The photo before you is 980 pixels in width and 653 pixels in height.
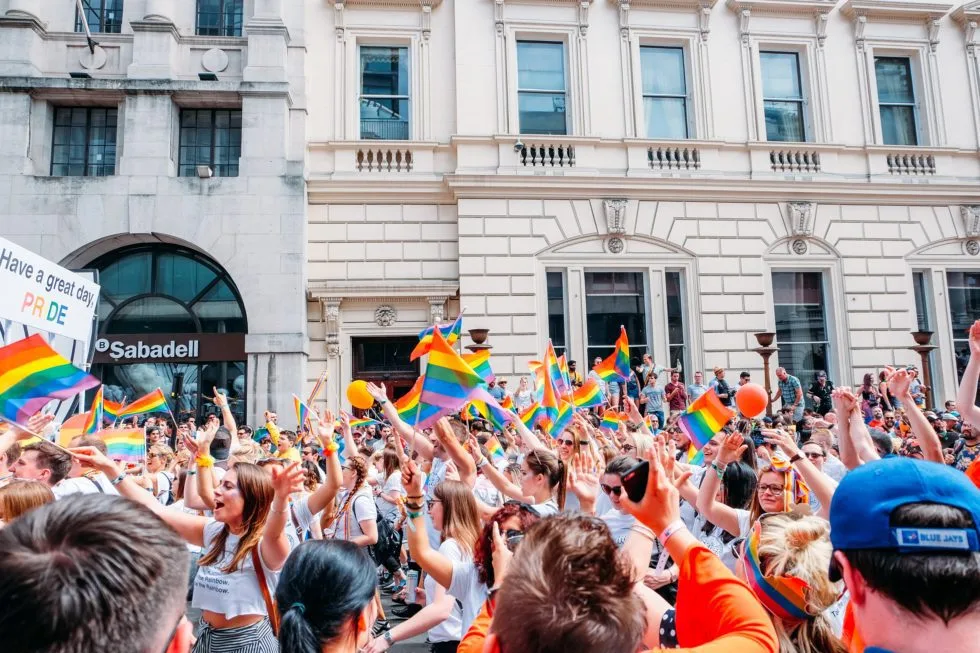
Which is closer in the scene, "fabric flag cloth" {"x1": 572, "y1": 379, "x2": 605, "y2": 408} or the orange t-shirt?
the orange t-shirt

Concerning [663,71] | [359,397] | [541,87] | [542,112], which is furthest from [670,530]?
[663,71]

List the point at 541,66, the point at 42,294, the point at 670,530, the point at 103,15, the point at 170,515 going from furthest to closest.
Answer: the point at 541,66, the point at 103,15, the point at 42,294, the point at 170,515, the point at 670,530

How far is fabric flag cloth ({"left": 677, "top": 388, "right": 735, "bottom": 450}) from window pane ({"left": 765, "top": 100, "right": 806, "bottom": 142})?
47.5 feet

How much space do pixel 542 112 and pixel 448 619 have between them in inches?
616

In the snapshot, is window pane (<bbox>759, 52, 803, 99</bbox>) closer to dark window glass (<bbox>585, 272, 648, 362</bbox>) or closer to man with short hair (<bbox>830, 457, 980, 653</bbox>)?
dark window glass (<bbox>585, 272, 648, 362</bbox>)

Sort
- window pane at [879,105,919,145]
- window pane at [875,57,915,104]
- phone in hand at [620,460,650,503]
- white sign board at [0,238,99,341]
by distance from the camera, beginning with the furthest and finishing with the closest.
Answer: window pane at [875,57,915,104] < window pane at [879,105,919,145] < white sign board at [0,238,99,341] < phone in hand at [620,460,650,503]

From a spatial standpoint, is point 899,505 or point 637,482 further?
point 637,482

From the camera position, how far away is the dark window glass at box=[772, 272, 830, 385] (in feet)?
58.3

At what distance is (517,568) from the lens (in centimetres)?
167

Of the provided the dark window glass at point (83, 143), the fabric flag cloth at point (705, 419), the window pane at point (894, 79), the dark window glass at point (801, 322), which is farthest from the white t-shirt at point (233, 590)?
the window pane at point (894, 79)

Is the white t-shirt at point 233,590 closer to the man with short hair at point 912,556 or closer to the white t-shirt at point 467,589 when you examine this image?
the white t-shirt at point 467,589

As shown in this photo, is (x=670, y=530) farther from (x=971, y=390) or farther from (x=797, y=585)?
(x=971, y=390)

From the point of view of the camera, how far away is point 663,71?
18.4 metres

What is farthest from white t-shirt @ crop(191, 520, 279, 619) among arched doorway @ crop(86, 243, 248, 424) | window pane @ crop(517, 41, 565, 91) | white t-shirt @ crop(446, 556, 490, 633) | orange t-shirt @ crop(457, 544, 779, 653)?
window pane @ crop(517, 41, 565, 91)
